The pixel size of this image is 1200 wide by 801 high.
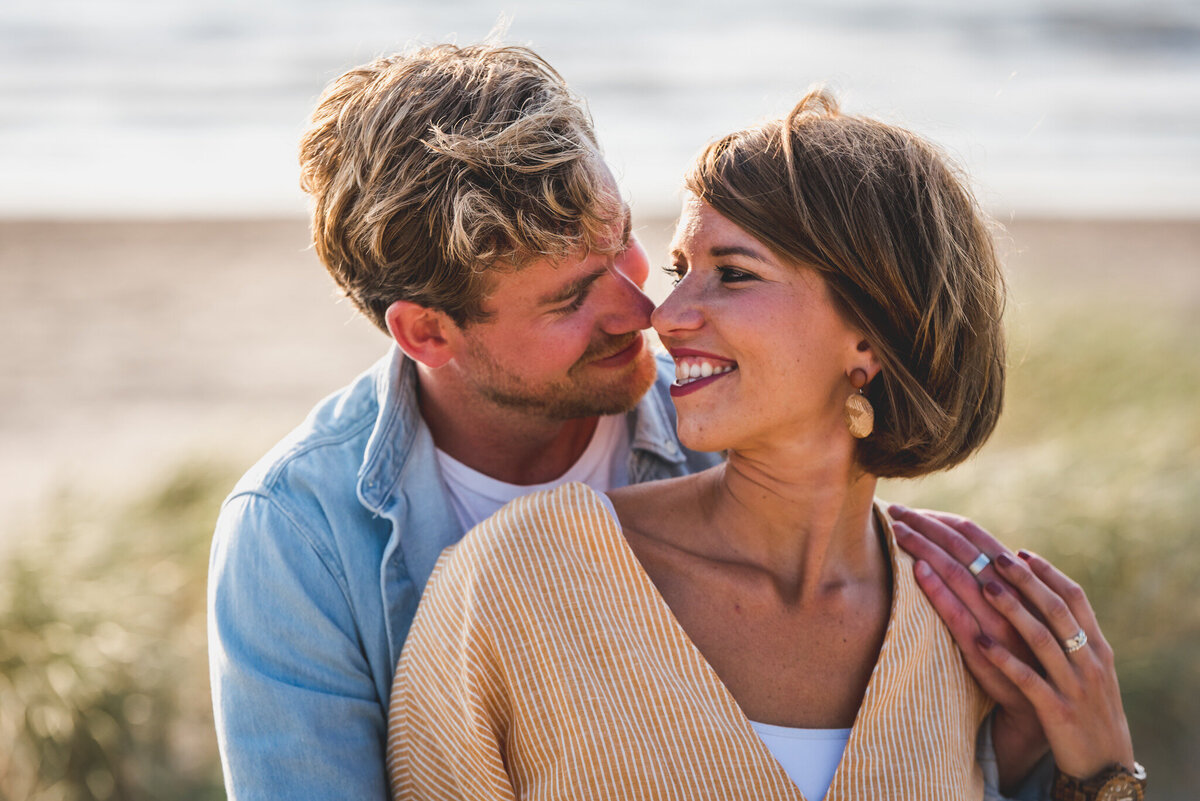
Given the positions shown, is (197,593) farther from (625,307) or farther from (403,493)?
(625,307)

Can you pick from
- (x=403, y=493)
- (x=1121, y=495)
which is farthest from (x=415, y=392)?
(x=1121, y=495)

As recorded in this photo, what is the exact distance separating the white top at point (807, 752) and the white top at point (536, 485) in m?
0.78

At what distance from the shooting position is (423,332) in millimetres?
2930

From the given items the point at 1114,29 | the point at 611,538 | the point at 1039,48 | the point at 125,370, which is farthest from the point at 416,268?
the point at 1114,29

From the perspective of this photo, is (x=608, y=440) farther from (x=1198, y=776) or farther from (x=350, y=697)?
(x=1198, y=776)

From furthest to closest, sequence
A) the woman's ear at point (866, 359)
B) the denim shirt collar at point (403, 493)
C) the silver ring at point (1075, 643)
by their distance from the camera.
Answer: the denim shirt collar at point (403, 493) < the silver ring at point (1075, 643) < the woman's ear at point (866, 359)

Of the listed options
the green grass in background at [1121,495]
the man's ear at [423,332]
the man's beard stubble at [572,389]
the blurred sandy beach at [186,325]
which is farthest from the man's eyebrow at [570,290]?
the blurred sandy beach at [186,325]

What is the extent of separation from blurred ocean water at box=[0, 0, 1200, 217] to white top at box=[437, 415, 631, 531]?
7.72m

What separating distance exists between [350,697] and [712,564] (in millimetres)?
844

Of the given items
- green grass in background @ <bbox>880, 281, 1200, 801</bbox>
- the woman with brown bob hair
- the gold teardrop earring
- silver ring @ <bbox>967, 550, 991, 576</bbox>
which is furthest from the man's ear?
green grass in background @ <bbox>880, 281, 1200, 801</bbox>

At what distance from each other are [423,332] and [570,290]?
408 millimetres

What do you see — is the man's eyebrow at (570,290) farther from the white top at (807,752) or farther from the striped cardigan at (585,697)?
the white top at (807,752)

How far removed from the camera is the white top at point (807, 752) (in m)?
2.20

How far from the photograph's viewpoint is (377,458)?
8.96ft
